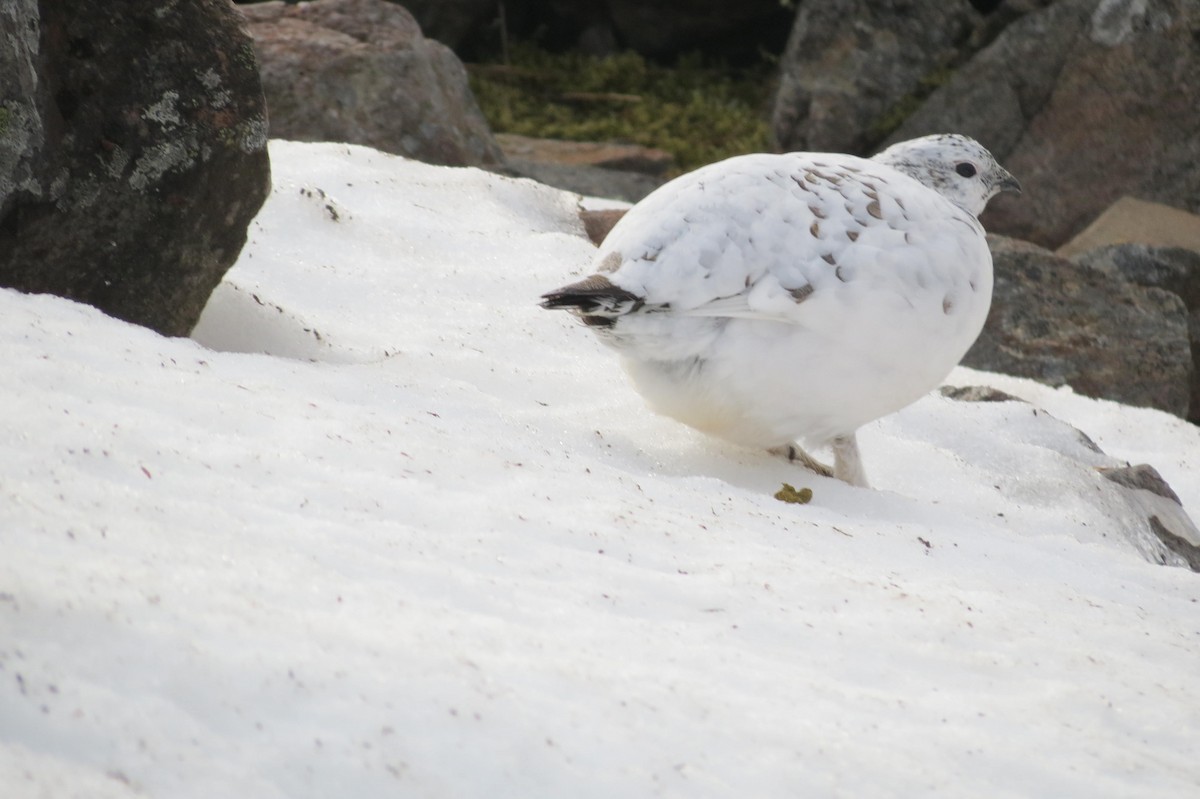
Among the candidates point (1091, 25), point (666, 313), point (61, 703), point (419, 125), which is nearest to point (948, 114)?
point (1091, 25)

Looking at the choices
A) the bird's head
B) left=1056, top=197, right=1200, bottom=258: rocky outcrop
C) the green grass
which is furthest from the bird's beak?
the green grass

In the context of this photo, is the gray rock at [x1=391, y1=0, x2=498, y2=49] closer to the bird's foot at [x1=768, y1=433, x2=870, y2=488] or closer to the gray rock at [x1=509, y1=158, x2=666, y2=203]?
the gray rock at [x1=509, y1=158, x2=666, y2=203]

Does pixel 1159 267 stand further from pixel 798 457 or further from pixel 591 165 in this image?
pixel 798 457

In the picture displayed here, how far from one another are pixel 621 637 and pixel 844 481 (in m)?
1.61

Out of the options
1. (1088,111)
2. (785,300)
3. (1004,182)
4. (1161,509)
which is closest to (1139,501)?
(1161,509)

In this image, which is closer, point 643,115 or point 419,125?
point 419,125

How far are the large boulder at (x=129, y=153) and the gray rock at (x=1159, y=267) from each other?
463 centimetres

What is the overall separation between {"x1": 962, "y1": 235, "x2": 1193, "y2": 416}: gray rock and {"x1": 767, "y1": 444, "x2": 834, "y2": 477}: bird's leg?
246 cm

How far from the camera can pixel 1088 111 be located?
8.07 m

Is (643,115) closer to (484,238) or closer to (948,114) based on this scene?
(948,114)

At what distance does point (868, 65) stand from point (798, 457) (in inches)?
236

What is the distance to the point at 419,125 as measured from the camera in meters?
6.52

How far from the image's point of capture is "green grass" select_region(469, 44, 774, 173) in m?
9.91

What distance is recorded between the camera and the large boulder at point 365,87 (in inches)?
249
